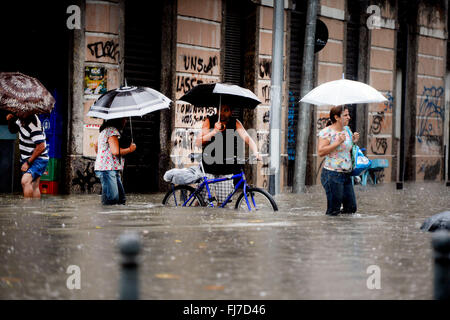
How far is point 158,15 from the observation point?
579 inches

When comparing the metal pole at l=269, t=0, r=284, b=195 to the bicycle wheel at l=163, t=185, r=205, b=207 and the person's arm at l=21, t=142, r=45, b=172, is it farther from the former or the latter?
the person's arm at l=21, t=142, r=45, b=172

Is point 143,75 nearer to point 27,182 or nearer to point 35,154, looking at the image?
point 35,154

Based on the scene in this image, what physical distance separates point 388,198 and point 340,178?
466cm

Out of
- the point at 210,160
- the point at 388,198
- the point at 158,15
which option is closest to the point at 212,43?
the point at 158,15

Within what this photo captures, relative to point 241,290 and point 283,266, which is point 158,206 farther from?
point 241,290

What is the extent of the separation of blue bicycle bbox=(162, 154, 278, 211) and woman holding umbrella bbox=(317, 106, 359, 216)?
2.97 ft

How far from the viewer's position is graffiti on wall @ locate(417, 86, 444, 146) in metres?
21.5

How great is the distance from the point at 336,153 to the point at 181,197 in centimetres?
246

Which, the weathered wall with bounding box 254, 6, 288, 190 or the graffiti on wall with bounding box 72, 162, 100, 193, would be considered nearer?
the graffiti on wall with bounding box 72, 162, 100, 193

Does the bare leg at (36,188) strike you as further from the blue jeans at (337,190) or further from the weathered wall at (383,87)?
the weathered wall at (383,87)

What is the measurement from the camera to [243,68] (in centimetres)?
1658


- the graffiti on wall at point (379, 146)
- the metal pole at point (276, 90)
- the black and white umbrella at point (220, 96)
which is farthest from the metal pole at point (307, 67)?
the black and white umbrella at point (220, 96)

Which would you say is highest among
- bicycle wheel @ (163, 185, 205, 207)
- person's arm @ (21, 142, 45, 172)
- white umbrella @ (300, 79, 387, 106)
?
white umbrella @ (300, 79, 387, 106)

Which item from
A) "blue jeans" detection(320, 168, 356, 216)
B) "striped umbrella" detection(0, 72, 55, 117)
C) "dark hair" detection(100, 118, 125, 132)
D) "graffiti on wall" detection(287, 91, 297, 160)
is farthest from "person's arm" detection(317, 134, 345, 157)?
"graffiti on wall" detection(287, 91, 297, 160)
